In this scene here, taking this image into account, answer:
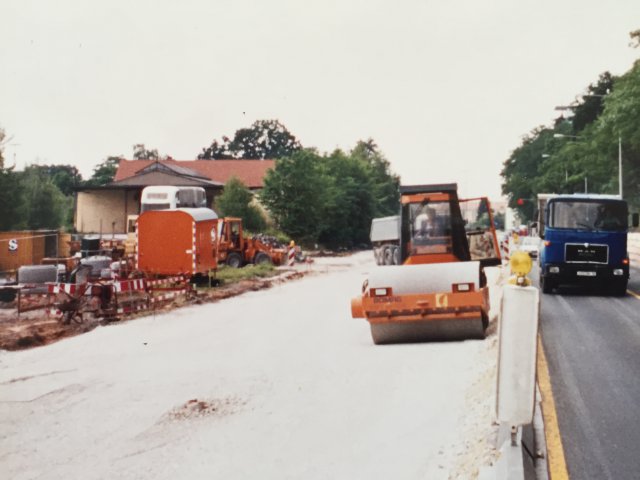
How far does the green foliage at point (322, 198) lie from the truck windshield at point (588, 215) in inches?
1347

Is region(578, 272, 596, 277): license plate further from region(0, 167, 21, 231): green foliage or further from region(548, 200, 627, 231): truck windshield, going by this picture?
region(0, 167, 21, 231): green foliage

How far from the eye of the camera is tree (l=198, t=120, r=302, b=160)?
4562 inches

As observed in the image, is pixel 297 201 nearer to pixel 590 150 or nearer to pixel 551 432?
pixel 590 150

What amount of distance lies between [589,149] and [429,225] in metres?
54.4

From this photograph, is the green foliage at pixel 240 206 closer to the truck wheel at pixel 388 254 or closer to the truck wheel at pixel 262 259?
the truck wheel at pixel 388 254

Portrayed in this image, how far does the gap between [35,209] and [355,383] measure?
6801cm

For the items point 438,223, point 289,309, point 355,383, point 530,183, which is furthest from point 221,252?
point 530,183

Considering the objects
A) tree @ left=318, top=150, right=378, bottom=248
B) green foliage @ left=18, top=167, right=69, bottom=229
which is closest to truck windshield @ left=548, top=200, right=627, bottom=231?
tree @ left=318, top=150, right=378, bottom=248

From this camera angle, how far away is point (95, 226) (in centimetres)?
6291

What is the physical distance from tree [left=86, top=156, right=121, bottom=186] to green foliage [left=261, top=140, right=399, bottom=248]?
43.9 m

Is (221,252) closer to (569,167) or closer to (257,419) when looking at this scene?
(257,419)

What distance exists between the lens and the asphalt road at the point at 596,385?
21.7 ft

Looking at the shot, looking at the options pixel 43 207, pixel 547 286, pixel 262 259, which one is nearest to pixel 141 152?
pixel 43 207

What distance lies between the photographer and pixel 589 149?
65.6 metres
